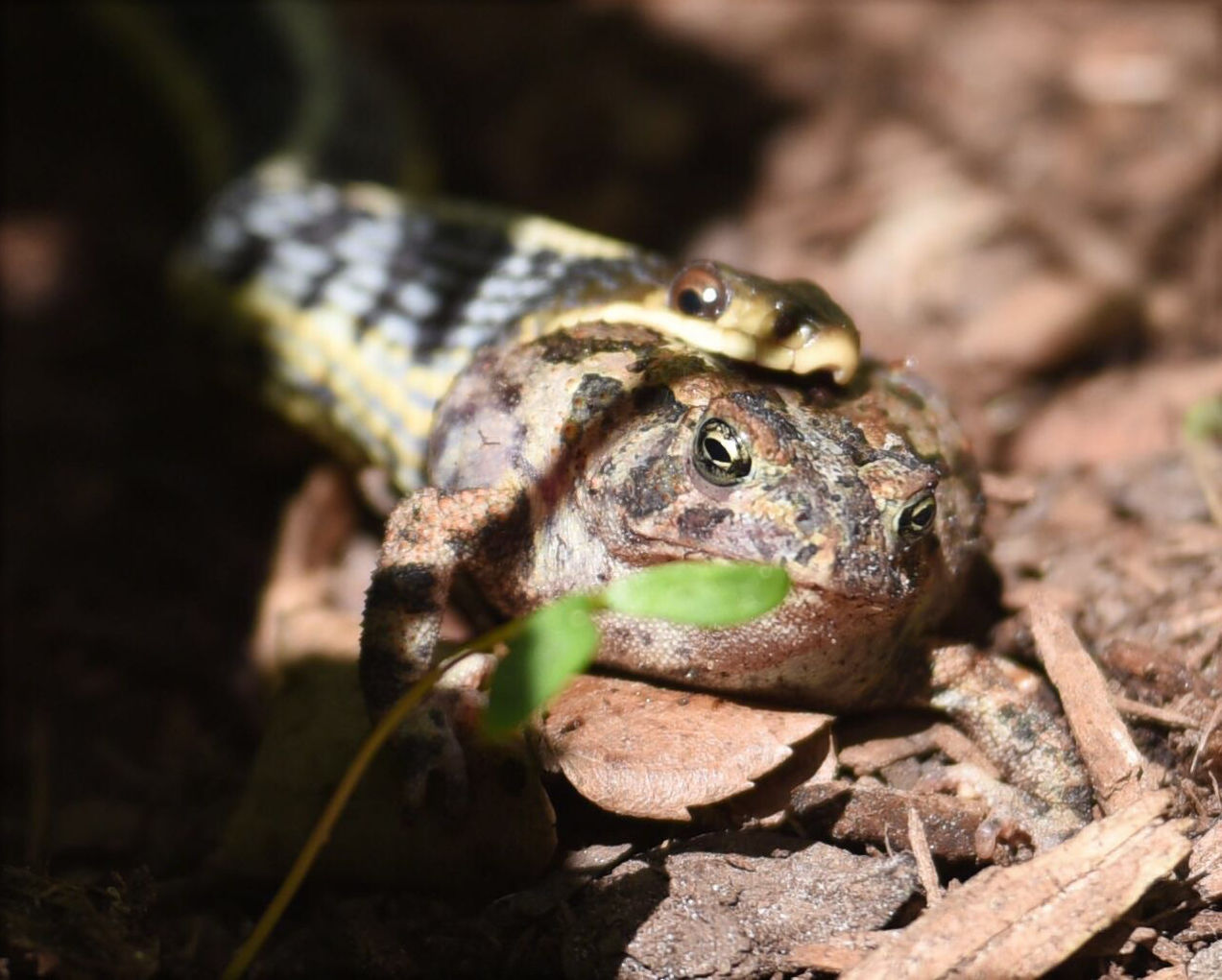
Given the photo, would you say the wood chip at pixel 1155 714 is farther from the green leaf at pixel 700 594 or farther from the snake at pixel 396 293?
the green leaf at pixel 700 594

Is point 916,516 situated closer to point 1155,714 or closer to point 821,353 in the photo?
point 821,353

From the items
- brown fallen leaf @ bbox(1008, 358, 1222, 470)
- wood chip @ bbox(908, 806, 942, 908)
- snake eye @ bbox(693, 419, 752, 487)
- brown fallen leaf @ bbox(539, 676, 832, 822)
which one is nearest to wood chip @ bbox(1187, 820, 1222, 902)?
wood chip @ bbox(908, 806, 942, 908)

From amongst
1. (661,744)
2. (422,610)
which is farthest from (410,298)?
(661,744)

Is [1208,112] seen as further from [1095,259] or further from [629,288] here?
[629,288]

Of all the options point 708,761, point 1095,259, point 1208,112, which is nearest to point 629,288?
point 708,761

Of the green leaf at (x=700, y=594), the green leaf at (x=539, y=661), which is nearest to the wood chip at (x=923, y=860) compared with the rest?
the green leaf at (x=700, y=594)

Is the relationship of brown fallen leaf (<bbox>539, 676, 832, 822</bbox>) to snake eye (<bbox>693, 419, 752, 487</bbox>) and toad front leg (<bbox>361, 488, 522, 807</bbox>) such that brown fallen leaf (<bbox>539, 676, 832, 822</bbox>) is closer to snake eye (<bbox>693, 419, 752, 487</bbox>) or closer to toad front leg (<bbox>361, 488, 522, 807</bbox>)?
toad front leg (<bbox>361, 488, 522, 807</bbox>)
